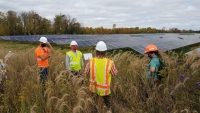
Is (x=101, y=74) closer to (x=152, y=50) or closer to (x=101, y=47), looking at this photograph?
(x=101, y=47)

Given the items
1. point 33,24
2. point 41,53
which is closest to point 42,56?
point 41,53

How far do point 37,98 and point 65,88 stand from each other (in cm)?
68

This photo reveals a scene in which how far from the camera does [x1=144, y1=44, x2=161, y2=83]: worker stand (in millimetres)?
4520

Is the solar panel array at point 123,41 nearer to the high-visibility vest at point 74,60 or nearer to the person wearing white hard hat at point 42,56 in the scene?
the high-visibility vest at point 74,60

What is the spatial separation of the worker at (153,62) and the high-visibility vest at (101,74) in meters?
1.04

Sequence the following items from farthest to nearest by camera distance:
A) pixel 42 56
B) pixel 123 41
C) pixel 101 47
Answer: pixel 123 41
pixel 42 56
pixel 101 47

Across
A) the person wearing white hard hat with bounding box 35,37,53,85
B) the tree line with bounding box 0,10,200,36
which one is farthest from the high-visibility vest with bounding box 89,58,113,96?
the tree line with bounding box 0,10,200,36

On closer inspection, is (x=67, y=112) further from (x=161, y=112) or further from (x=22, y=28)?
(x=22, y=28)

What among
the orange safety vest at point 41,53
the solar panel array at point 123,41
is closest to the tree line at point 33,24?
the solar panel array at point 123,41

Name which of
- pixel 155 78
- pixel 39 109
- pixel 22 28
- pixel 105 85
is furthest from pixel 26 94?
pixel 22 28

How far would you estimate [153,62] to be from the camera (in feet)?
14.9

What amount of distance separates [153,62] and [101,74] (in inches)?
50.3

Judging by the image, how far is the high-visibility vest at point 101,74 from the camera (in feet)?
13.4

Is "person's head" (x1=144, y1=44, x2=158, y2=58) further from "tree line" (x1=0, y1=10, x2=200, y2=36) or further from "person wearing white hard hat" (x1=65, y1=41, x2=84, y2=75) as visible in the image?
"tree line" (x1=0, y1=10, x2=200, y2=36)
